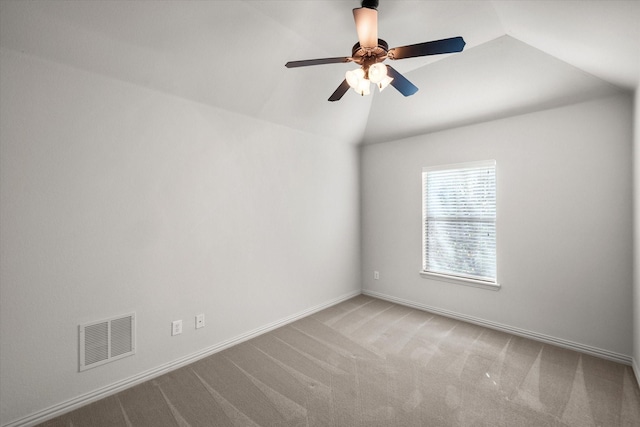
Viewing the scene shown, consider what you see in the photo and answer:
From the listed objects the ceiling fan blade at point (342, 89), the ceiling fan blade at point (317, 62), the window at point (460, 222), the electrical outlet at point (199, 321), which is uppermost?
the ceiling fan blade at point (317, 62)

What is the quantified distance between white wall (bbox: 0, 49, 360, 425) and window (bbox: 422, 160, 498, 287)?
178cm

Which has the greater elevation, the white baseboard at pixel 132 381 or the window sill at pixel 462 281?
the window sill at pixel 462 281

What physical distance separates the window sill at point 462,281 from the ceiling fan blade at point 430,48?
104 inches

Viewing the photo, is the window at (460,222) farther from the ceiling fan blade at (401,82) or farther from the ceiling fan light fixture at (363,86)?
the ceiling fan light fixture at (363,86)

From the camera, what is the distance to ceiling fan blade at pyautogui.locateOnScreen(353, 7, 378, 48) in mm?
1534

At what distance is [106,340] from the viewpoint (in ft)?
7.06

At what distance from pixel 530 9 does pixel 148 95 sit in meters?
2.81

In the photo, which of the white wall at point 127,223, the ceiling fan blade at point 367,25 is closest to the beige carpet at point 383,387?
the white wall at point 127,223

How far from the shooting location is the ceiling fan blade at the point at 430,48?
1558 millimetres

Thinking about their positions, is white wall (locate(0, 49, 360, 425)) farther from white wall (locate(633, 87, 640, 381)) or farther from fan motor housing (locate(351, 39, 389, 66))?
white wall (locate(633, 87, 640, 381))

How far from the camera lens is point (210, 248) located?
8.96 feet

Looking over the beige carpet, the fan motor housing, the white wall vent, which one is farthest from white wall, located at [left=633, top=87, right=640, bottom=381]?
the white wall vent

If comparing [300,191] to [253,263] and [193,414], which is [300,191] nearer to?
[253,263]

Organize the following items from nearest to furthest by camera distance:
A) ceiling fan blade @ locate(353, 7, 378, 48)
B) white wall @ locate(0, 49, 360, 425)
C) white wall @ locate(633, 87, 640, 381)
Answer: ceiling fan blade @ locate(353, 7, 378, 48) < white wall @ locate(0, 49, 360, 425) < white wall @ locate(633, 87, 640, 381)
